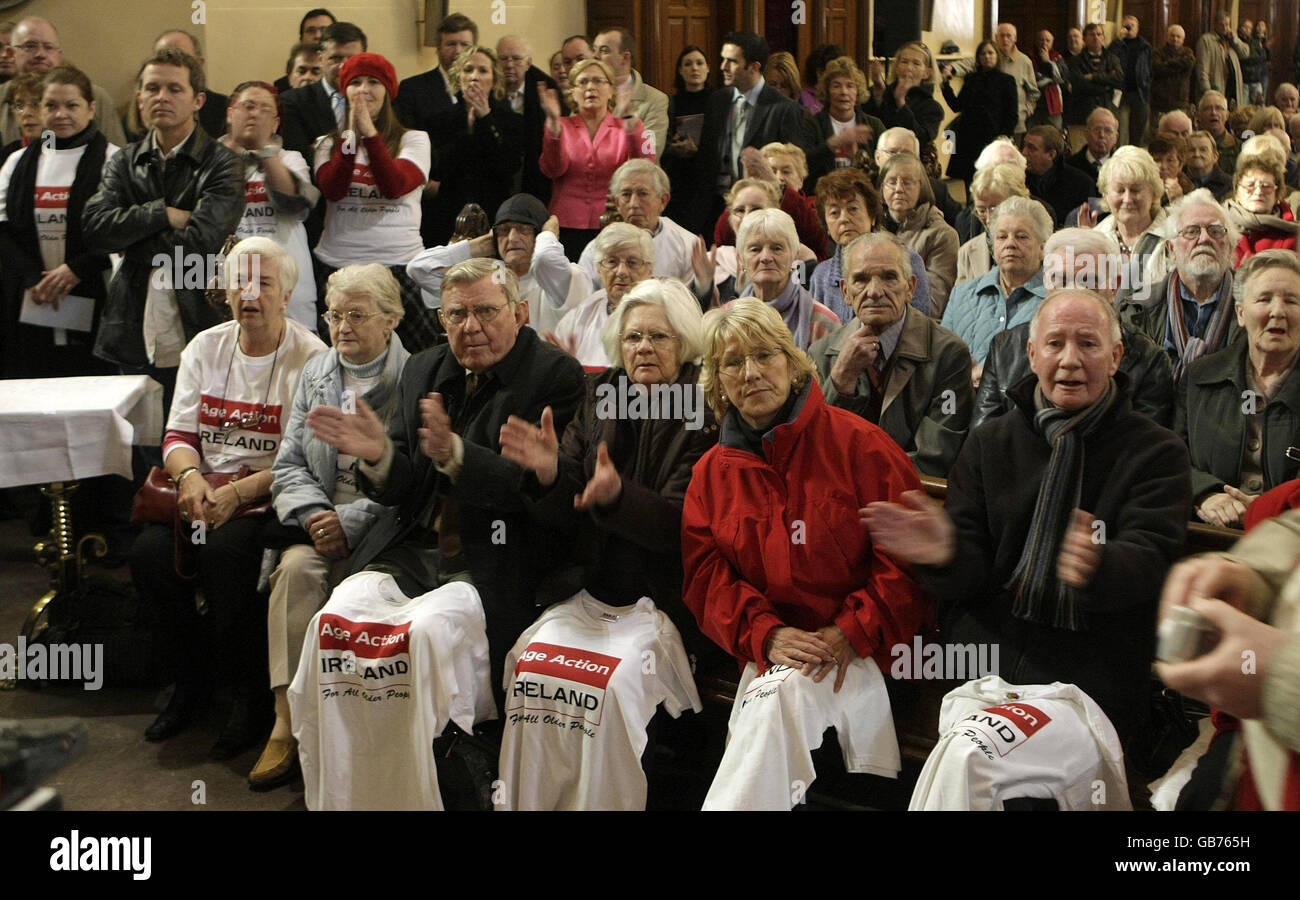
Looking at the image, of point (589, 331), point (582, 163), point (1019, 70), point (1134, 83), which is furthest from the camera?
point (1134, 83)

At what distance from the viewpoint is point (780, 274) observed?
4617mm

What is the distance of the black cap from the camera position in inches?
199

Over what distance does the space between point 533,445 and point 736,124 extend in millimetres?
3825

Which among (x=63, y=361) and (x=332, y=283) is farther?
(x=63, y=361)

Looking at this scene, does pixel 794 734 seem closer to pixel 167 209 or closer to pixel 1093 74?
pixel 167 209

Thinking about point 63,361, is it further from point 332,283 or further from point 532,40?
point 532,40

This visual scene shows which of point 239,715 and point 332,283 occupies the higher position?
point 332,283

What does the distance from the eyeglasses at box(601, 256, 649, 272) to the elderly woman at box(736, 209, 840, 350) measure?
1.13 feet

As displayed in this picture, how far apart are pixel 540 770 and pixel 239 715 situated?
3.98 ft

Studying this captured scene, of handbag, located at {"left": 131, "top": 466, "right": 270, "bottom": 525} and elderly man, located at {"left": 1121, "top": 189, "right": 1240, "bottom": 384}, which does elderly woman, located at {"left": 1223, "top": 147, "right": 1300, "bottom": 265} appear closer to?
elderly man, located at {"left": 1121, "top": 189, "right": 1240, "bottom": 384}

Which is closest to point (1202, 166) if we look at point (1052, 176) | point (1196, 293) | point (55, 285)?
point (1052, 176)

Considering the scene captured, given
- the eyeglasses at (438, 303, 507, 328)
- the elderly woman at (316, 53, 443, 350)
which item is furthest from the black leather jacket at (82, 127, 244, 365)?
the eyeglasses at (438, 303, 507, 328)

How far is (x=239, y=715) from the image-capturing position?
4133 mm
